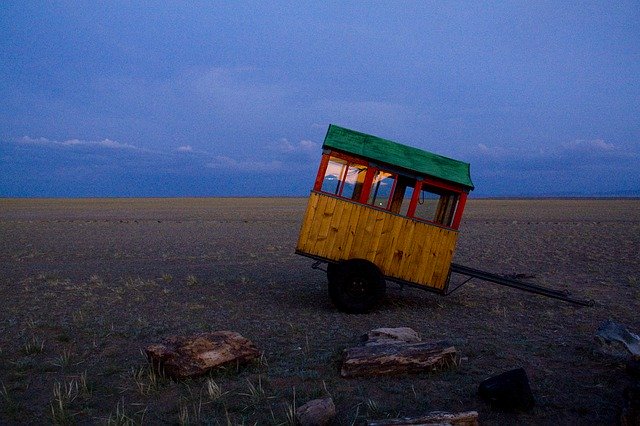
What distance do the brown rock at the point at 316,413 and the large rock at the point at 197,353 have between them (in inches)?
68.8

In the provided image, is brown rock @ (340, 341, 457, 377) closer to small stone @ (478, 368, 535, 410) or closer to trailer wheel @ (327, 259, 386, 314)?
small stone @ (478, 368, 535, 410)

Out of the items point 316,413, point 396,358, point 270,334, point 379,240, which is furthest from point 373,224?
point 316,413

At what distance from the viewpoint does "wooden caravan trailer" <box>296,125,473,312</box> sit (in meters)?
9.98

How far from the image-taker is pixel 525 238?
25.9 metres

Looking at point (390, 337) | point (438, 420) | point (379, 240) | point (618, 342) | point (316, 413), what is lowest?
point (316, 413)

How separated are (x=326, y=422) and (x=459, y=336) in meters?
4.07

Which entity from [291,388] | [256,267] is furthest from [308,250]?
[256,267]

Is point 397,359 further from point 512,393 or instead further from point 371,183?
point 371,183

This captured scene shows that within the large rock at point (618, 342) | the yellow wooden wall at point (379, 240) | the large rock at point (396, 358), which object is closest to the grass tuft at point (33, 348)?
the yellow wooden wall at point (379, 240)

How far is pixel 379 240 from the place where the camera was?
10.1 metres

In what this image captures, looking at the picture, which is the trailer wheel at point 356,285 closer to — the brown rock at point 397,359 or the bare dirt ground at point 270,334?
the bare dirt ground at point 270,334

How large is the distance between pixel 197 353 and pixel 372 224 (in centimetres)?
476

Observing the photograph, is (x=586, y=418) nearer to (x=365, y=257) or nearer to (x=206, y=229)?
(x=365, y=257)

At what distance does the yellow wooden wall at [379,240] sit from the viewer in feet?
32.8
